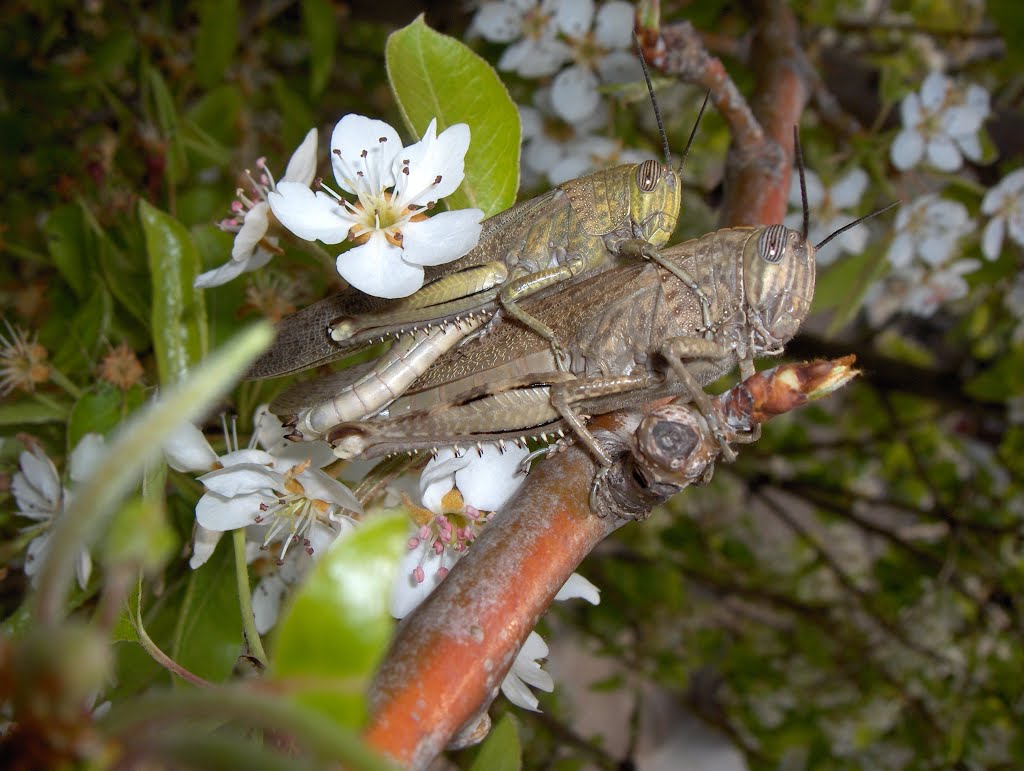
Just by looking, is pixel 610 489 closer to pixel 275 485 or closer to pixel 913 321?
pixel 275 485

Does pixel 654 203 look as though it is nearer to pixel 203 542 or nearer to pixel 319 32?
pixel 203 542

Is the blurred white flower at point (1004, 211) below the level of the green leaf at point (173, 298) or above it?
below

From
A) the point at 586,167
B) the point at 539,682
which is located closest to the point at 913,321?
the point at 586,167

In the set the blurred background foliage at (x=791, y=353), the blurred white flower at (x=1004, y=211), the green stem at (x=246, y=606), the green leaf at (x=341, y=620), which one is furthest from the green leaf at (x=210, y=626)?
the blurred white flower at (x=1004, y=211)


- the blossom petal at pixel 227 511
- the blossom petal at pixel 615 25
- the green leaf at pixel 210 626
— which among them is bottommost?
the green leaf at pixel 210 626

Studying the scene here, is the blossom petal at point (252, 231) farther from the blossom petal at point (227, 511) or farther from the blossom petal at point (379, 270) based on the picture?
the blossom petal at point (227, 511)

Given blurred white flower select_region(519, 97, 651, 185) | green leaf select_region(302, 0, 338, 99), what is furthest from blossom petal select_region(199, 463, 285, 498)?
green leaf select_region(302, 0, 338, 99)

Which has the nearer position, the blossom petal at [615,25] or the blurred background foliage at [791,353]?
the blurred background foliage at [791,353]

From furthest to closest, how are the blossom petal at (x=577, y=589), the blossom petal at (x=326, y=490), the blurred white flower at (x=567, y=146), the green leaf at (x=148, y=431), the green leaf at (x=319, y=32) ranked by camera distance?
the green leaf at (x=319, y=32) → the blurred white flower at (x=567, y=146) → the blossom petal at (x=577, y=589) → the blossom petal at (x=326, y=490) → the green leaf at (x=148, y=431)
